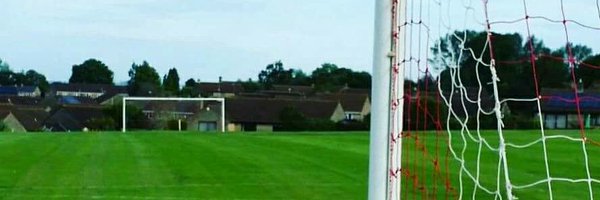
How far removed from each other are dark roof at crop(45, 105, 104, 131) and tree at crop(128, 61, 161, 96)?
786cm

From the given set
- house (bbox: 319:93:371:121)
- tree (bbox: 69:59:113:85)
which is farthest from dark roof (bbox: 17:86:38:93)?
house (bbox: 319:93:371:121)

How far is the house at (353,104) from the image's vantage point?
6366cm

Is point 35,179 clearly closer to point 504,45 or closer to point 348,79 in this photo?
point 504,45

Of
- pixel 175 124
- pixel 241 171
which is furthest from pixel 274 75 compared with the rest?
pixel 241 171

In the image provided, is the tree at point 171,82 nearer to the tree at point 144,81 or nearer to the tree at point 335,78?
the tree at point 144,81

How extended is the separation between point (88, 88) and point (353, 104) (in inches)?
1330

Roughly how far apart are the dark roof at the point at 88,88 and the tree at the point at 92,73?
1.45 feet

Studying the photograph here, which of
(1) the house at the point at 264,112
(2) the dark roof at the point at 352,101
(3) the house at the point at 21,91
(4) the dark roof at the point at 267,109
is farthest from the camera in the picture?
(3) the house at the point at 21,91

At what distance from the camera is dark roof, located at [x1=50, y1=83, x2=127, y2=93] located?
84438 millimetres

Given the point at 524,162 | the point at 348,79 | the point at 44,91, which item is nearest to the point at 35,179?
the point at 524,162

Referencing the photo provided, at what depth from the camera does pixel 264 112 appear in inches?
2366

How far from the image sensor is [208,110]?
57.2m

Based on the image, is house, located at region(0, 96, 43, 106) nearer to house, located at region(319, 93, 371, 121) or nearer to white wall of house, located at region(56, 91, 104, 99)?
white wall of house, located at region(56, 91, 104, 99)

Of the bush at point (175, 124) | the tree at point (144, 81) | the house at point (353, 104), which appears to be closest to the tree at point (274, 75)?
the tree at point (144, 81)
